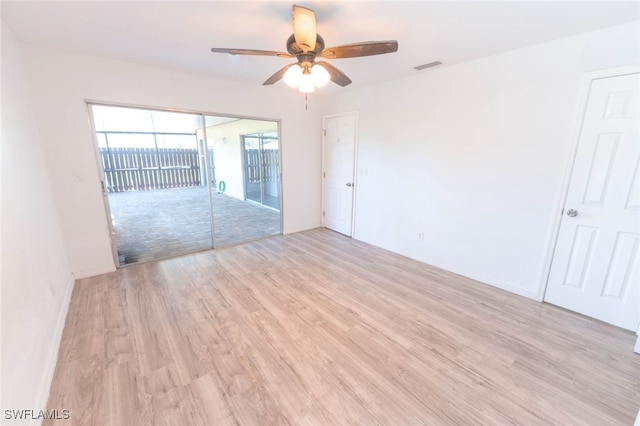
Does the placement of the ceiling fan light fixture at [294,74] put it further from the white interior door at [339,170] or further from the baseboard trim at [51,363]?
the baseboard trim at [51,363]

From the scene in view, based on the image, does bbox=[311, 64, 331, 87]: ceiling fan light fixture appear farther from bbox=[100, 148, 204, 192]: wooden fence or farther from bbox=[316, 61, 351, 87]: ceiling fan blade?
bbox=[100, 148, 204, 192]: wooden fence

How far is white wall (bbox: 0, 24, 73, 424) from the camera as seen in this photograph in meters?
1.37

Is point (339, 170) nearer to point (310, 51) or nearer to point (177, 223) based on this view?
point (310, 51)

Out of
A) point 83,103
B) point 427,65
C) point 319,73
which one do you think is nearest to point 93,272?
point 83,103

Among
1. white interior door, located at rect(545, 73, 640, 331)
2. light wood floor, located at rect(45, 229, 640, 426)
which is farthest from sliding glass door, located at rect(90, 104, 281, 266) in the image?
white interior door, located at rect(545, 73, 640, 331)

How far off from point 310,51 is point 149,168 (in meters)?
8.81

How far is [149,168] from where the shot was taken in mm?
8609

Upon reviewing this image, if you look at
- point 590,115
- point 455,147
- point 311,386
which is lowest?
point 311,386

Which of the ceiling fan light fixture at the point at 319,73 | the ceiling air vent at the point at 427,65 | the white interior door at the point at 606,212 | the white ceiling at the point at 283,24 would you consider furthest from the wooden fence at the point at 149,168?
the white interior door at the point at 606,212

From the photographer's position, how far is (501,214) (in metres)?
2.80

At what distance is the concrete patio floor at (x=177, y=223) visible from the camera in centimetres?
401

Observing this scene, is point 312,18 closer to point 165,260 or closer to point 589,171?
point 589,171

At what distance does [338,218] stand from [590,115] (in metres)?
3.43

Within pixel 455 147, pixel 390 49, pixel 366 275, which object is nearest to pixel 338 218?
pixel 366 275
